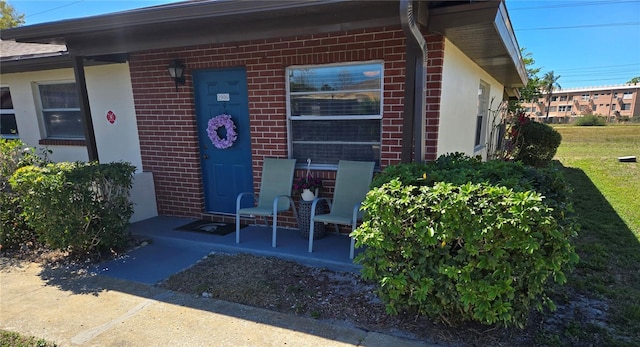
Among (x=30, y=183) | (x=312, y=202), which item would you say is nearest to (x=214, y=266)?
(x=312, y=202)

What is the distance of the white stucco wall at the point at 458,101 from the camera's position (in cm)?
404

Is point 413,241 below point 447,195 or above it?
below

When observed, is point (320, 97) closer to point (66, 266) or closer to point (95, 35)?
point (95, 35)

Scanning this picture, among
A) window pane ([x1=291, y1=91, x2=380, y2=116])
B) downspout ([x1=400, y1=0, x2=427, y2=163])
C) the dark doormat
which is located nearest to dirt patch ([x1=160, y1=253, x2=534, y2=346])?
the dark doormat

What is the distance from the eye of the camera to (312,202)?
4.08m

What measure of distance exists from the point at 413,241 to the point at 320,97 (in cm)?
250

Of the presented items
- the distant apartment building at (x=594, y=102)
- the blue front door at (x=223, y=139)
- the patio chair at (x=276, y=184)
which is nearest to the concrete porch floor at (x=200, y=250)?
A: the patio chair at (x=276, y=184)

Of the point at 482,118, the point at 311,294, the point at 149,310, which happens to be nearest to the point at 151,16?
the point at 149,310

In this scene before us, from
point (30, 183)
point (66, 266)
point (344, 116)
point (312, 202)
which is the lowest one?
point (66, 266)

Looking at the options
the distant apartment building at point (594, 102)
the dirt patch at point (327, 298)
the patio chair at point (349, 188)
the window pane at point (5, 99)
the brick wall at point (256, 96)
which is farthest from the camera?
the distant apartment building at point (594, 102)

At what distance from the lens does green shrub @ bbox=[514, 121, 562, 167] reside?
34.5ft

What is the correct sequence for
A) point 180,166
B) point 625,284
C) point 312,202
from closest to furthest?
point 625,284, point 312,202, point 180,166

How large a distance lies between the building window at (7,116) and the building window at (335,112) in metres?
6.16

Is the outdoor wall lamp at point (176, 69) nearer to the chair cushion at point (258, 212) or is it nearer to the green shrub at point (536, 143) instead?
the chair cushion at point (258, 212)
